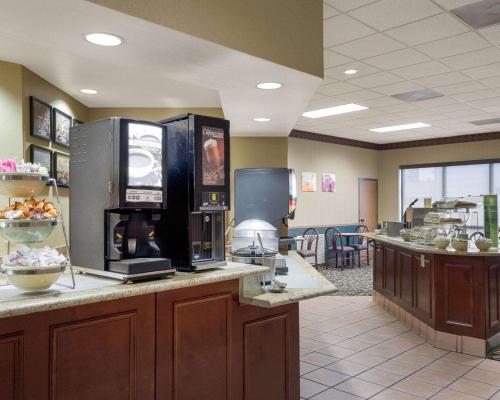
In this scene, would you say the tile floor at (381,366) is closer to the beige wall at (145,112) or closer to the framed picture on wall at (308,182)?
the beige wall at (145,112)

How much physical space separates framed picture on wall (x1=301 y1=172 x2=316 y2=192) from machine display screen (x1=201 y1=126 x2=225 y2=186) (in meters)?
7.24

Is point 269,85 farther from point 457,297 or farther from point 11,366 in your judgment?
point 457,297

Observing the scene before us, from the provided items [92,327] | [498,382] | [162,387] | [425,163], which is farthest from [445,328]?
[425,163]

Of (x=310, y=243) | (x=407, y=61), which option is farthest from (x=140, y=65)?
(x=310, y=243)

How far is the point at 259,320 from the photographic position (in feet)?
8.54

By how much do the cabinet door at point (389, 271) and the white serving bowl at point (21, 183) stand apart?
4.64 m

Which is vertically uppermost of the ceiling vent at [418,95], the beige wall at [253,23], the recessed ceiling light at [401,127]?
the ceiling vent at [418,95]

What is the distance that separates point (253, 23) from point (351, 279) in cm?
647

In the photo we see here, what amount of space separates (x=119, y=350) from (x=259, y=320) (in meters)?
0.89

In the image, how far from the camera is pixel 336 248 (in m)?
9.50

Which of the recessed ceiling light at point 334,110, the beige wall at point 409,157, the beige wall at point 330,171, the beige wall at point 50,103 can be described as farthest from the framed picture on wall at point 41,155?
the beige wall at point 409,157

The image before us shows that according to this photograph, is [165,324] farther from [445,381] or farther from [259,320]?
[445,381]

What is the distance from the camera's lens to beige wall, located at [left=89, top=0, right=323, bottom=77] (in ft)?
7.47

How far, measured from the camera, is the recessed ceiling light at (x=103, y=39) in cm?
241
